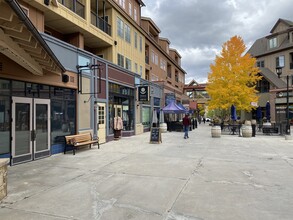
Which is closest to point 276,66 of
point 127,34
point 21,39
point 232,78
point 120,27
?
point 232,78

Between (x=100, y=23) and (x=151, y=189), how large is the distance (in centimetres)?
1486

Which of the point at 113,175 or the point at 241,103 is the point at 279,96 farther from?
the point at 113,175

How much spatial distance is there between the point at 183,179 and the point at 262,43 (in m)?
43.7

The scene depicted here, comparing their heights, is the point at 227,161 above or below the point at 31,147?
below

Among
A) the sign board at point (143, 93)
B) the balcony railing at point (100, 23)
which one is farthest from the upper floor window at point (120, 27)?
the sign board at point (143, 93)

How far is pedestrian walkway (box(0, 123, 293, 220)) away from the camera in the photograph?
4.40 m

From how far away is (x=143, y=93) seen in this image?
19844mm

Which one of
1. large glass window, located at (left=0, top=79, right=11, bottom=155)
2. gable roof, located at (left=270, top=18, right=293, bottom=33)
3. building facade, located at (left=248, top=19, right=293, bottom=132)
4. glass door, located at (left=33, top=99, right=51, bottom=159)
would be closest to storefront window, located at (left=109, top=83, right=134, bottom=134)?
glass door, located at (left=33, top=99, right=51, bottom=159)

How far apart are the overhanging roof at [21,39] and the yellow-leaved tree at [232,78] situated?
2109cm

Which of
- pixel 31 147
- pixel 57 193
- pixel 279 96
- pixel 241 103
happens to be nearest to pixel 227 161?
pixel 57 193

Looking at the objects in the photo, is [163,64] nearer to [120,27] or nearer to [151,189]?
[120,27]

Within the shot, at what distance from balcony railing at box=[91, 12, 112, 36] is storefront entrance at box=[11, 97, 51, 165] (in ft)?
29.3

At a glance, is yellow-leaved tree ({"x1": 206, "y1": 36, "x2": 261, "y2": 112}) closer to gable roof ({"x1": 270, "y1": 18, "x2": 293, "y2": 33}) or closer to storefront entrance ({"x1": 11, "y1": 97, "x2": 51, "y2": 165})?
gable roof ({"x1": 270, "y1": 18, "x2": 293, "y2": 33})

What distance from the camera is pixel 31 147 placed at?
30.3 ft
